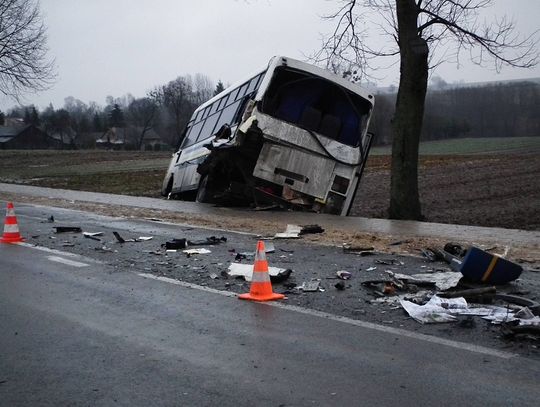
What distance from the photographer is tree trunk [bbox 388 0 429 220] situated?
1494cm

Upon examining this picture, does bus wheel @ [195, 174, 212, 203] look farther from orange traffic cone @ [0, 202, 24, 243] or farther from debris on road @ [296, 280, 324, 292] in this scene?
debris on road @ [296, 280, 324, 292]

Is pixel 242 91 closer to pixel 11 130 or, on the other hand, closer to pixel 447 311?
pixel 447 311

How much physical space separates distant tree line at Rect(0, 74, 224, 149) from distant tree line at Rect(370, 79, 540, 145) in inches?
1529

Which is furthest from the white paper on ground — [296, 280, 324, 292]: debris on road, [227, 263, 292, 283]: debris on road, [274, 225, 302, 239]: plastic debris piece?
[274, 225, 302, 239]: plastic debris piece

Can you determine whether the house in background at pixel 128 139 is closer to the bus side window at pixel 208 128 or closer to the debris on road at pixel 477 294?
the bus side window at pixel 208 128

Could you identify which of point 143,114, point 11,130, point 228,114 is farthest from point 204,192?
point 143,114

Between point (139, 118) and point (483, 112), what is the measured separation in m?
69.5

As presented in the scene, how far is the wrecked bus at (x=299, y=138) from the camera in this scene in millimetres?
14000

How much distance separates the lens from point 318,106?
1450 cm

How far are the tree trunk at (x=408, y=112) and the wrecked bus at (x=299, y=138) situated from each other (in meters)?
1.06

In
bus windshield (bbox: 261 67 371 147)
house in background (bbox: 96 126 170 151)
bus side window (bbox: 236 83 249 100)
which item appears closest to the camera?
bus windshield (bbox: 261 67 371 147)

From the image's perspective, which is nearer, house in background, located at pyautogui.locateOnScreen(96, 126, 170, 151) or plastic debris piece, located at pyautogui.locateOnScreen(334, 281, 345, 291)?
Result: plastic debris piece, located at pyautogui.locateOnScreen(334, 281, 345, 291)

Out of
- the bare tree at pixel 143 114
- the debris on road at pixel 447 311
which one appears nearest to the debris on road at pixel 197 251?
the debris on road at pixel 447 311

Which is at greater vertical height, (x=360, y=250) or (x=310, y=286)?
(x=360, y=250)
